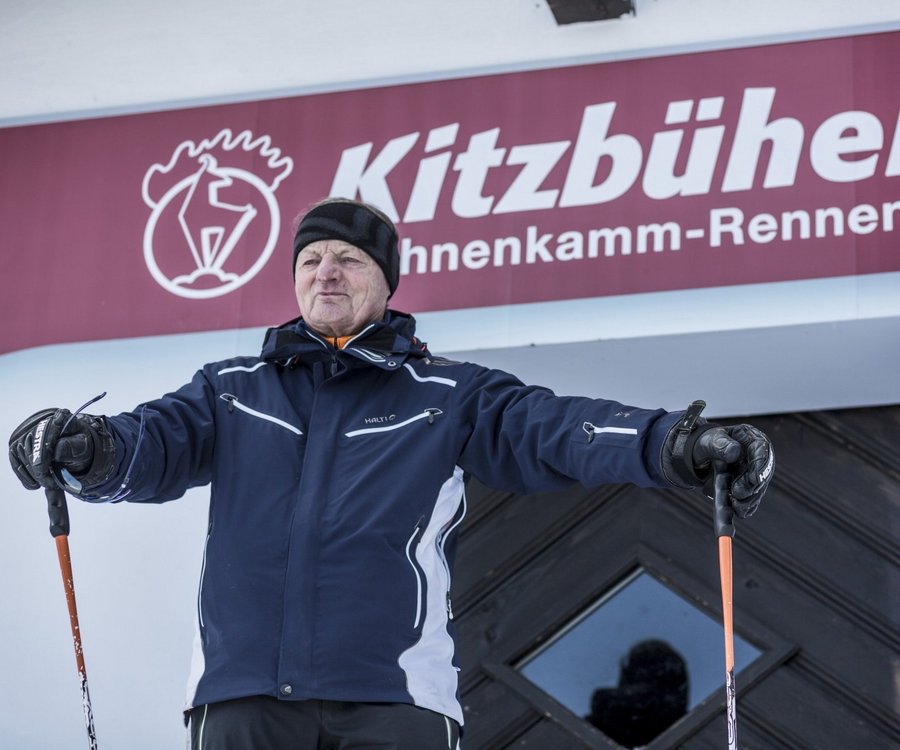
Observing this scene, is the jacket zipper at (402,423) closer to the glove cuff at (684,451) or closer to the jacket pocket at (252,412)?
the jacket pocket at (252,412)

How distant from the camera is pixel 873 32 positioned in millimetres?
3471

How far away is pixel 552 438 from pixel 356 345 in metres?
0.49

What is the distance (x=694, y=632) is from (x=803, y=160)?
3.92 ft

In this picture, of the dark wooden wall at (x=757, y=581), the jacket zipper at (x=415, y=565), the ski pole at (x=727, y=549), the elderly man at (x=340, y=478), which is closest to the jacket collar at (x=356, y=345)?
the elderly man at (x=340, y=478)

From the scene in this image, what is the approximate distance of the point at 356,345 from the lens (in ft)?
9.32

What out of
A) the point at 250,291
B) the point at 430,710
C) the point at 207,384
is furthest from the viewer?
the point at 250,291

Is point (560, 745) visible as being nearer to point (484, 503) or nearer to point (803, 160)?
point (484, 503)

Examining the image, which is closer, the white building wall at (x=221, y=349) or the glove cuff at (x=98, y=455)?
the glove cuff at (x=98, y=455)

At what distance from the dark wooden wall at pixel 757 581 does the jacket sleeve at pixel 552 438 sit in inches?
39.6

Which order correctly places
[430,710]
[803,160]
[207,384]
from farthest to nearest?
[803,160], [207,384], [430,710]

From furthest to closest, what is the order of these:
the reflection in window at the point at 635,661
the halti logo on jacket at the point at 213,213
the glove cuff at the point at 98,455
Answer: the halti logo on jacket at the point at 213,213, the reflection in window at the point at 635,661, the glove cuff at the point at 98,455

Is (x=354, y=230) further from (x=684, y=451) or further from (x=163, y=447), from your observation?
(x=684, y=451)

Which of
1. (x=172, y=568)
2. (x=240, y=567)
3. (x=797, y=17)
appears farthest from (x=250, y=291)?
(x=797, y=17)

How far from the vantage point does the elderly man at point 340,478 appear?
7.92 feet
